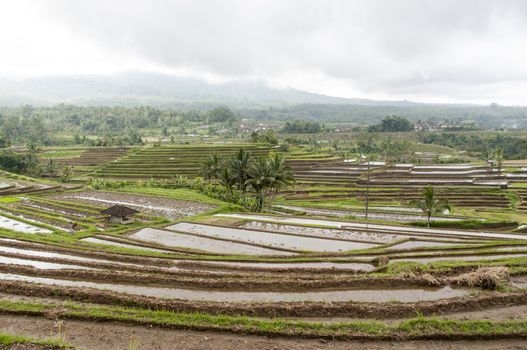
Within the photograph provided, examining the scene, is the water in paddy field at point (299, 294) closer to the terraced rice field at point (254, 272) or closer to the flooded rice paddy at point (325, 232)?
the terraced rice field at point (254, 272)

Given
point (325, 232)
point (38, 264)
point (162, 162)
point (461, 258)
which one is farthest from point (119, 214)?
point (162, 162)

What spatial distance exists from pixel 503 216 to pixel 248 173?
22.2 m

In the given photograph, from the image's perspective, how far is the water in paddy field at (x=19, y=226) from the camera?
21.1 m

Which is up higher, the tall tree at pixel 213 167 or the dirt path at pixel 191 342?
the tall tree at pixel 213 167

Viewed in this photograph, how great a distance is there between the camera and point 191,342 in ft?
28.6

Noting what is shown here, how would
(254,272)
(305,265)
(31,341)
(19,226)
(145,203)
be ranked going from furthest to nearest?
(145,203) < (19,226) < (305,265) < (254,272) < (31,341)

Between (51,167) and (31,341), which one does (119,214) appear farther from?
(51,167)

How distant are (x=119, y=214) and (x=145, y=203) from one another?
7862mm

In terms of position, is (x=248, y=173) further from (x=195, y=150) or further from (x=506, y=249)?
(x=195, y=150)

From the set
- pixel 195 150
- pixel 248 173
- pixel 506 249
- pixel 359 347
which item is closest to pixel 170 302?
pixel 359 347

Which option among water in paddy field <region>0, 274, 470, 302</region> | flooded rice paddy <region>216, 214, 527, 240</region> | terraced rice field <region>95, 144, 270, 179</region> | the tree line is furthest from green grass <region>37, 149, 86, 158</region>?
water in paddy field <region>0, 274, 470, 302</region>

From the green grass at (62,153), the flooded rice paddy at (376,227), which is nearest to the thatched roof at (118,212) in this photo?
the flooded rice paddy at (376,227)

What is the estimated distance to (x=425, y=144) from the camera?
107250 millimetres

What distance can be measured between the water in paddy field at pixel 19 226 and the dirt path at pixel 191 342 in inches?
531
